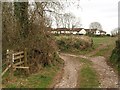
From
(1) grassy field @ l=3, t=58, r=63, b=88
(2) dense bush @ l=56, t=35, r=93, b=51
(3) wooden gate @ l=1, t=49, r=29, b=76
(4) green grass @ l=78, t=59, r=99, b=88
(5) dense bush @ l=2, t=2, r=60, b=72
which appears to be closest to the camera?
(1) grassy field @ l=3, t=58, r=63, b=88

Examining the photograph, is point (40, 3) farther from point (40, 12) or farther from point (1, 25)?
point (1, 25)

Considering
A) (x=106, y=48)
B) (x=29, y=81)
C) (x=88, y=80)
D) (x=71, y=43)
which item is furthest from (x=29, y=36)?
(x=106, y=48)

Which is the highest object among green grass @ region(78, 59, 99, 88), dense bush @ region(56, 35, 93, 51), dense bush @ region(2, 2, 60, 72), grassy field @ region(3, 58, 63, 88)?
dense bush @ region(2, 2, 60, 72)

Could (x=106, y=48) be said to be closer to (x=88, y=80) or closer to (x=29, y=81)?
(x=88, y=80)

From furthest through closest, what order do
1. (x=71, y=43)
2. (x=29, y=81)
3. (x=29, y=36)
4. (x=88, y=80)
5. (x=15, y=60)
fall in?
(x=71, y=43) → (x=29, y=36) → (x=15, y=60) → (x=88, y=80) → (x=29, y=81)

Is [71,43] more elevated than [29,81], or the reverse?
[71,43]

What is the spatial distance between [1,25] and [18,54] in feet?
7.96

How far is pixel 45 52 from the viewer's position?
61.7 ft

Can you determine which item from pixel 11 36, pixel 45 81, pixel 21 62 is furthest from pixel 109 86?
pixel 11 36

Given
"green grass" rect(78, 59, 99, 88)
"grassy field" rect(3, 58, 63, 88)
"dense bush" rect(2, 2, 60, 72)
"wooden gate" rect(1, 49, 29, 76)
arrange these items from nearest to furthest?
"grassy field" rect(3, 58, 63, 88), "green grass" rect(78, 59, 99, 88), "wooden gate" rect(1, 49, 29, 76), "dense bush" rect(2, 2, 60, 72)

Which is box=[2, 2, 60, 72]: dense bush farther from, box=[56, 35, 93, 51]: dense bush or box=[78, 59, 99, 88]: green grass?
box=[56, 35, 93, 51]: dense bush

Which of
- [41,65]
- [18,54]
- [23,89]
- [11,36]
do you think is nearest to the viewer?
[23,89]

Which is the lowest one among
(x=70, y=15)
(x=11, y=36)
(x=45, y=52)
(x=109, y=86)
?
(x=109, y=86)

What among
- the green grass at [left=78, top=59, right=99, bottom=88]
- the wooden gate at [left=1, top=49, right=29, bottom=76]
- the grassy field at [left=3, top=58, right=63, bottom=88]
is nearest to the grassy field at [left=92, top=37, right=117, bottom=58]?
the green grass at [left=78, top=59, right=99, bottom=88]
